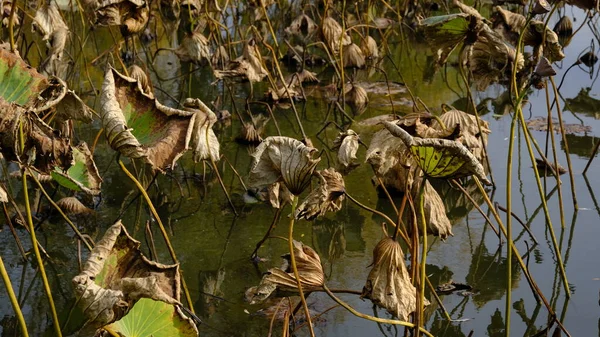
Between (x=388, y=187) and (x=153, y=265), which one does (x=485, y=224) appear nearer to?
(x=388, y=187)

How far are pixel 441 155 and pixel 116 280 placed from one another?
1.71 ft

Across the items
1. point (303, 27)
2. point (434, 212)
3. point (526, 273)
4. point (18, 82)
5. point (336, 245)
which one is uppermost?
point (18, 82)

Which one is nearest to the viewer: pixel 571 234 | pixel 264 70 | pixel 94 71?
pixel 571 234

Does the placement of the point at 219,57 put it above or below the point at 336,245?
above

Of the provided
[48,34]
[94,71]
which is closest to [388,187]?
[48,34]

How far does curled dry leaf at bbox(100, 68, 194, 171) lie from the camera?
4.70ft

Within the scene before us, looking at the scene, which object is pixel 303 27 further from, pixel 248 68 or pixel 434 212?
pixel 434 212

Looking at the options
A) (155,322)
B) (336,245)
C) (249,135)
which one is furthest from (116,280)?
(249,135)

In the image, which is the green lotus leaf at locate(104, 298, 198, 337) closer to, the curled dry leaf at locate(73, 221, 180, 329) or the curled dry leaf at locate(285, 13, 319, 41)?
the curled dry leaf at locate(73, 221, 180, 329)

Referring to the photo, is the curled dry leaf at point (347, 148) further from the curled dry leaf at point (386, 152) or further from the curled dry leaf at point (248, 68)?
the curled dry leaf at point (248, 68)

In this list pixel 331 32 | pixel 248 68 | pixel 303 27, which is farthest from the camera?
pixel 303 27

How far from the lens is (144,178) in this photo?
2803 mm

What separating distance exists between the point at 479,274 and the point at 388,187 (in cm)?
59

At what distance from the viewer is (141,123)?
1520 mm
